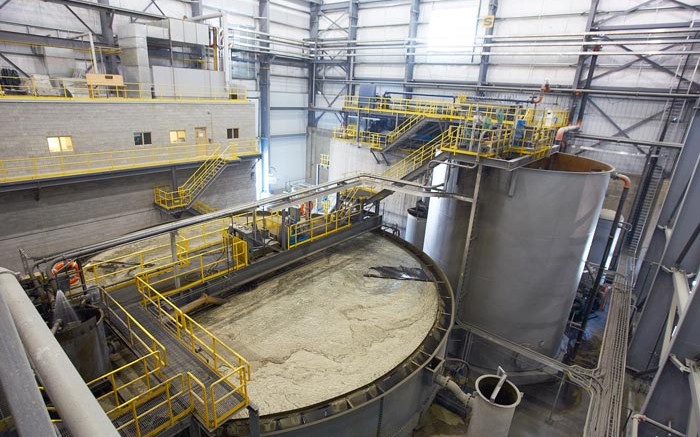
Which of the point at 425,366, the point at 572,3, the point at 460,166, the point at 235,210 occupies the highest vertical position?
the point at 572,3

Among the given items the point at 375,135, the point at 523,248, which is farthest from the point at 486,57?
the point at 523,248

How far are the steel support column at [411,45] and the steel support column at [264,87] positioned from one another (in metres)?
9.68

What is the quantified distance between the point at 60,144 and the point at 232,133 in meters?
8.01

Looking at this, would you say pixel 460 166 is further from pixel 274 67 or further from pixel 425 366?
pixel 274 67

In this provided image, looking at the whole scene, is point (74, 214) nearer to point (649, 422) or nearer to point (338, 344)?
point (338, 344)

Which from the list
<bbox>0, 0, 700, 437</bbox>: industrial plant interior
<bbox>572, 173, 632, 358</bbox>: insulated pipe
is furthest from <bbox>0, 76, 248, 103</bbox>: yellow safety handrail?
<bbox>572, 173, 632, 358</bbox>: insulated pipe

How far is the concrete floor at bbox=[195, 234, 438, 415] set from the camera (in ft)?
23.3

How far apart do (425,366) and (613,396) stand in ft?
18.9

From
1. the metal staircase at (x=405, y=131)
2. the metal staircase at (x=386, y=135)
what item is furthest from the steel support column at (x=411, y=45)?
the metal staircase at (x=405, y=131)

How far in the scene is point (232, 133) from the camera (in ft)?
70.6

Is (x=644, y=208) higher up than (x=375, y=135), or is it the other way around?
(x=375, y=135)

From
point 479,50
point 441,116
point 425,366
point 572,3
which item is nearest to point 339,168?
point 441,116

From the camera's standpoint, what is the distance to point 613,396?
9.84 meters

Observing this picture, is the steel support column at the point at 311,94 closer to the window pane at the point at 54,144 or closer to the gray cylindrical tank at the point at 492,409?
the window pane at the point at 54,144
